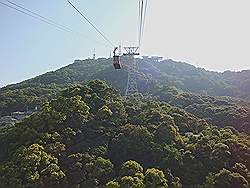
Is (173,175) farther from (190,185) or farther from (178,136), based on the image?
(178,136)

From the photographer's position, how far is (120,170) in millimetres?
20969

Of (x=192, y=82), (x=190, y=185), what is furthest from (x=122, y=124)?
(x=192, y=82)

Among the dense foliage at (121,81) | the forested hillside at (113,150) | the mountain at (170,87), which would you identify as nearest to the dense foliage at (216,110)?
the mountain at (170,87)

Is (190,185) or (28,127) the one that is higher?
(28,127)

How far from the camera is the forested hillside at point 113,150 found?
19.9 m

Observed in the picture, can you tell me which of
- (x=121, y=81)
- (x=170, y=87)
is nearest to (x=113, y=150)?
(x=170, y=87)

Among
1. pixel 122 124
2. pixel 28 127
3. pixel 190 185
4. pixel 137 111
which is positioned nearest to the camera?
pixel 190 185

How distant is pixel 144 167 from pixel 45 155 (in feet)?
17.3

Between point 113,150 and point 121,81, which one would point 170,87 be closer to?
point 121,81

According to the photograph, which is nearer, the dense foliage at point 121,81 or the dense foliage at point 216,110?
the dense foliage at point 216,110

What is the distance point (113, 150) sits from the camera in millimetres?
23406

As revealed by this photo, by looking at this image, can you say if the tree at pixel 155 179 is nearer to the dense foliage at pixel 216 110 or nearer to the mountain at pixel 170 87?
the dense foliage at pixel 216 110

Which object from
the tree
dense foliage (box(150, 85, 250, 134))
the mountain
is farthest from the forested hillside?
the mountain

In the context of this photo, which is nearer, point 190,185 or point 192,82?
point 190,185
